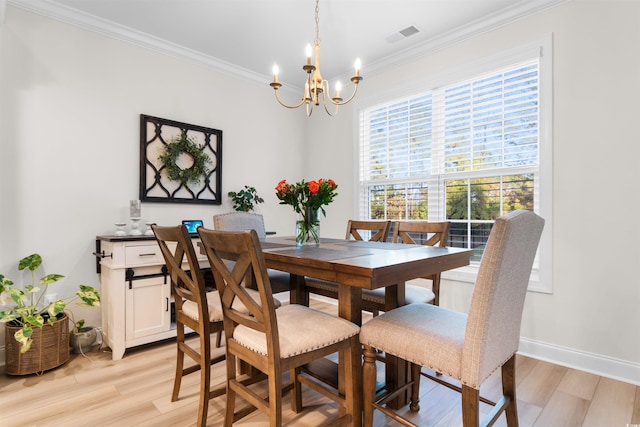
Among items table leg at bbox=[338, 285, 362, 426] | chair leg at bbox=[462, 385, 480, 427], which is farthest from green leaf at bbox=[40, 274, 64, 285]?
chair leg at bbox=[462, 385, 480, 427]

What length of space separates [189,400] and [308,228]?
50.2 inches

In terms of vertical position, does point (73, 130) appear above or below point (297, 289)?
above

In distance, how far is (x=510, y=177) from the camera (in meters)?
2.83

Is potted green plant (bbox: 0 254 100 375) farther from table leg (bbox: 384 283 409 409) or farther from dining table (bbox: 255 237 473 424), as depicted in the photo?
table leg (bbox: 384 283 409 409)

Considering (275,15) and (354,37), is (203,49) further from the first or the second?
(354,37)

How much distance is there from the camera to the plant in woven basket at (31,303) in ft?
7.29

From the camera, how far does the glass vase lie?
2156mm

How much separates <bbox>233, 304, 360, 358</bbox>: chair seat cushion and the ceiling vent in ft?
9.00

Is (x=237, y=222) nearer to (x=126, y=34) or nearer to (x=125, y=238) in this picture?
(x=125, y=238)

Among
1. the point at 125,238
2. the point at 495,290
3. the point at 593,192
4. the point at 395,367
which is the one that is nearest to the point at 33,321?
the point at 125,238

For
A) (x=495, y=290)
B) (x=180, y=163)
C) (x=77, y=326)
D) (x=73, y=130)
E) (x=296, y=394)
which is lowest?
(x=296, y=394)

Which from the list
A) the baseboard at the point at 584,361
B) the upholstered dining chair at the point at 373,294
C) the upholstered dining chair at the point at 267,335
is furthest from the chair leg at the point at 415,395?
the baseboard at the point at 584,361

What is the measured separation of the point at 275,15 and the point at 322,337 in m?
2.68

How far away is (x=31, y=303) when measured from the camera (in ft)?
8.36
